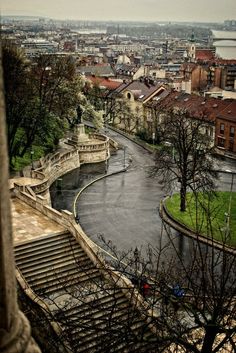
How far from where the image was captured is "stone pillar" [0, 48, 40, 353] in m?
4.50

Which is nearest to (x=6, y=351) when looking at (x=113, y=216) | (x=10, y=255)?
(x=10, y=255)

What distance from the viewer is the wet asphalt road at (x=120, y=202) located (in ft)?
98.8

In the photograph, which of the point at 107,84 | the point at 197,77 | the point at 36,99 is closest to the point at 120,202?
the point at 36,99

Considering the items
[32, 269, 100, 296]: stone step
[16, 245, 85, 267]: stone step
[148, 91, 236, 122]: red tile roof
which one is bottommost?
[32, 269, 100, 296]: stone step

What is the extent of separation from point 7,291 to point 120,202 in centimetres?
3270

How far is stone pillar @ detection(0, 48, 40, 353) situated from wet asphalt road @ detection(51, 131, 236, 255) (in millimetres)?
23169

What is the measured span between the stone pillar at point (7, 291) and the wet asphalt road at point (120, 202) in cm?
2317

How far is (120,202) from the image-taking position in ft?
123

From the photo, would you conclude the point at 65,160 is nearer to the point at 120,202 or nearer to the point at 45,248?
the point at 120,202

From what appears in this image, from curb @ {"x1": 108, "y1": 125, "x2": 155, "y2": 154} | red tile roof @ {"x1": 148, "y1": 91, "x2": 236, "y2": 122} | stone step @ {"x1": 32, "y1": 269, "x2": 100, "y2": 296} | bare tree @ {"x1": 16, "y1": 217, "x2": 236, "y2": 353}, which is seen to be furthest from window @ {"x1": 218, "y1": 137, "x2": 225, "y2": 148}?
stone step @ {"x1": 32, "y1": 269, "x2": 100, "y2": 296}

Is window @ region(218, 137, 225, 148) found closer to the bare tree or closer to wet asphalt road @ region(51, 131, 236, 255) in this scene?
wet asphalt road @ region(51, 131, 236, 255)

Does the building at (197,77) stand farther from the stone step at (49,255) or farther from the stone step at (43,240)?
the stone step at (49,255)

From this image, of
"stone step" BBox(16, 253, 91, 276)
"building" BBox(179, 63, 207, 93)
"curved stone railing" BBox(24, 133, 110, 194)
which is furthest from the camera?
"building" BBox(179, 63, 207, 93)

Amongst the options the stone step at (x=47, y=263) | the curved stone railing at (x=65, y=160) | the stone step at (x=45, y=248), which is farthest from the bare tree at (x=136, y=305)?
the curved stone railing at (x=65, y=160)
